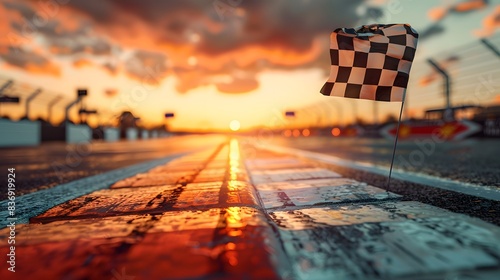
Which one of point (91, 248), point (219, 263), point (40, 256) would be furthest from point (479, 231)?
point (40, 256)

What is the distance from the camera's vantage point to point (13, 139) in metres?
18.7

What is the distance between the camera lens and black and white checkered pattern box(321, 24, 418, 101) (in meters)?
2.20

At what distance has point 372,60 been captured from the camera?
2.24 m

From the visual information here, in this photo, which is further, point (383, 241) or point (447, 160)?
point (447, 160)

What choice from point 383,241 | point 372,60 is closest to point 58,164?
point 372,60

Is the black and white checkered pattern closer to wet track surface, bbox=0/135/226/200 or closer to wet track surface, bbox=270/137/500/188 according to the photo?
wet track surface, bbox=270/137/500/188

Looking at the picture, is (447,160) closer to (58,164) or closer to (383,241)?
(383,241)

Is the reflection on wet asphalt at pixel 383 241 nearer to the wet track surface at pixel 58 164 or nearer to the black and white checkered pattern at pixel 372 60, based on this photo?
the black and white checkered pattern at pixel 372 60

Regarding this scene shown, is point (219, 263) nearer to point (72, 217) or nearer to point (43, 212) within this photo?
point (72, 217)

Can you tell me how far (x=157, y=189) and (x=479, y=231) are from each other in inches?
92.5

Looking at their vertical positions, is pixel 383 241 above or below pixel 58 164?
above

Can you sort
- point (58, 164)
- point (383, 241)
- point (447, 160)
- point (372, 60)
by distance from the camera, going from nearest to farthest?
point (383, 241), point (372, 60), point (447, 160), point (58, 164)

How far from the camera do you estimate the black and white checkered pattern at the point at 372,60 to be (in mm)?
2203

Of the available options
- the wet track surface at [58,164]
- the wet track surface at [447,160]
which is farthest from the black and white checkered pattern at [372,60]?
the wet track surface at [58,164]
